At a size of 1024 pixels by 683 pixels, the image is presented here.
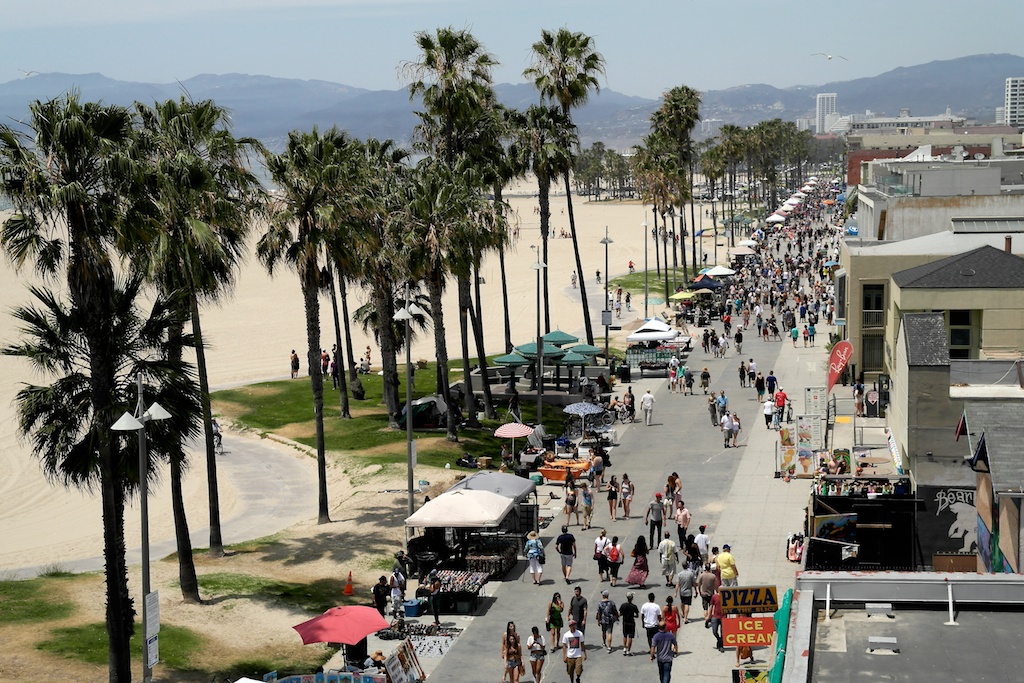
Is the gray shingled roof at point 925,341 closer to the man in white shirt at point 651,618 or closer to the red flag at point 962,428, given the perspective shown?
the red flag at point 962,428

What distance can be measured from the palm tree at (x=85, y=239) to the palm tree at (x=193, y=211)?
5.76 ft

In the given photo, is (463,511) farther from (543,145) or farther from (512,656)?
(543,145)

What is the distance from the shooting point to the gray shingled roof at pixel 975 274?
105 ft

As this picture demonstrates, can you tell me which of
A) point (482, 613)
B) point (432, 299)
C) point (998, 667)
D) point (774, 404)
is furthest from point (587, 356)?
point (998, 667)

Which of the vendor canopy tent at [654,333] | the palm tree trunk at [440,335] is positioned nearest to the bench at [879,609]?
the palm tree trunk at [440,335]

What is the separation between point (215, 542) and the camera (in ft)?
94.5

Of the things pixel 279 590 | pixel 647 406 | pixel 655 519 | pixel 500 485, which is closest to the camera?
pixel 279 590

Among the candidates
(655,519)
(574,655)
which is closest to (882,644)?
(574,655)

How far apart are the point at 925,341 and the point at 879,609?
41.2ft

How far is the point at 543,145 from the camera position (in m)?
50.3

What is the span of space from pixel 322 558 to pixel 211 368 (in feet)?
107

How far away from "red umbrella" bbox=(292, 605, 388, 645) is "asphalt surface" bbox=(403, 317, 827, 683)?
4.82ft

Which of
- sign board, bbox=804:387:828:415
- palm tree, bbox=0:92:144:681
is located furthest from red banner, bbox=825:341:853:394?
palm tree, bbox=0:92:144:681

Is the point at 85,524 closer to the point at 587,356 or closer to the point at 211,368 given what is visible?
the point at 587,356
